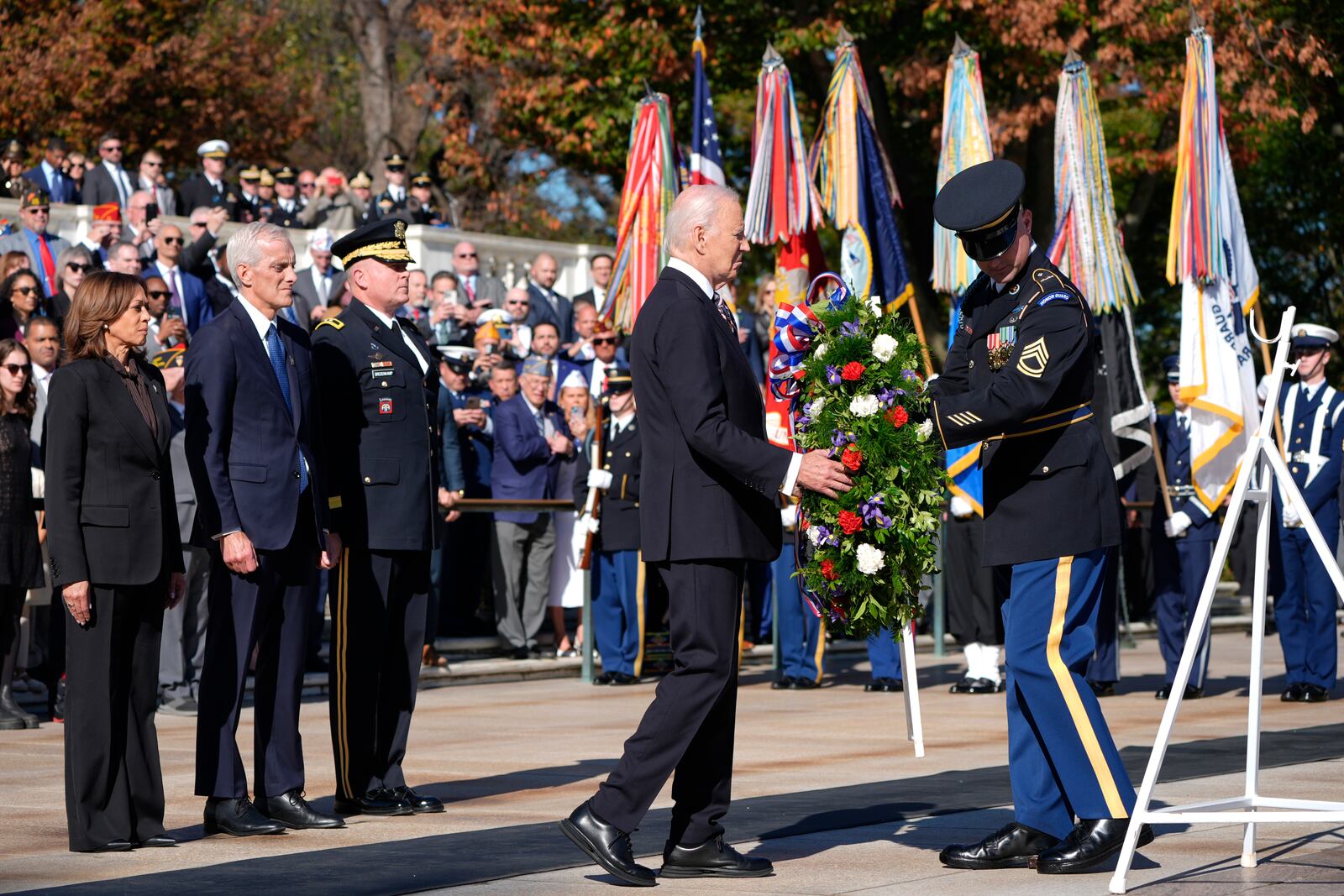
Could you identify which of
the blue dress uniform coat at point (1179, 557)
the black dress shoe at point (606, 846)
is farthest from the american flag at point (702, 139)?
the black dress shoe at point (606, 846)

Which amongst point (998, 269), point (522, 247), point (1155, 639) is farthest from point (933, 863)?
point (522, 247)

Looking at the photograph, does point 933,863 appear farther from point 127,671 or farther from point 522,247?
point 522,247

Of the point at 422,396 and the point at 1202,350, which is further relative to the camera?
the point at 1202,350

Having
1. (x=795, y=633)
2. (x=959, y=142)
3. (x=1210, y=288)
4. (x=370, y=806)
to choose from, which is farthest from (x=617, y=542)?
(x=370, y=806)

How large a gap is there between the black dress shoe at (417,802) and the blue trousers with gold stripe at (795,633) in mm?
6466

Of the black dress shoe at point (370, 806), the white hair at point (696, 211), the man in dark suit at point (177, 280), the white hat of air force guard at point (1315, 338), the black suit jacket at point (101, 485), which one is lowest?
the black dress shoe at point (370, 806)

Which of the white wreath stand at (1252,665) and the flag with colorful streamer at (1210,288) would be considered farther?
the flag with colorful streamer at (1210,288)

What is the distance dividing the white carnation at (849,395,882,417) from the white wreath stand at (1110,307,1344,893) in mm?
1184

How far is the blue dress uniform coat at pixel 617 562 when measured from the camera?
14.8m

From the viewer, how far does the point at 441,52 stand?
1347 inches

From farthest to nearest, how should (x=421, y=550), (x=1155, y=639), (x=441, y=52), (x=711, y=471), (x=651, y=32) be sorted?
(x=441, y=52)
(x=651, y=32)
(x=1155, y=639)
(x=421, y=550)
(x=711, y=471)

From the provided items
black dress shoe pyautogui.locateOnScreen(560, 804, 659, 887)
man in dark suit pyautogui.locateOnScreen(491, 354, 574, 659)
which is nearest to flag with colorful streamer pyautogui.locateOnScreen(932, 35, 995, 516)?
man in dark suit pyautogui.locateOnScreen(491, 354, 574, 659)

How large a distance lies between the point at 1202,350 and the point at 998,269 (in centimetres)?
659

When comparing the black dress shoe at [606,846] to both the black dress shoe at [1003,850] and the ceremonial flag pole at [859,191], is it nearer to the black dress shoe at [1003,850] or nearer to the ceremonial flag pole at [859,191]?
the black dress shoe at [1003,850]
